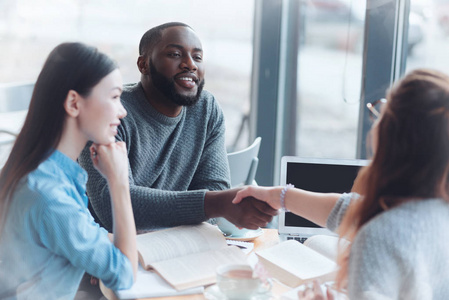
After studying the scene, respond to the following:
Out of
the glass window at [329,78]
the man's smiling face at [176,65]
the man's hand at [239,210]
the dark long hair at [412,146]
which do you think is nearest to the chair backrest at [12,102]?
the man's smiling face at [176,65]

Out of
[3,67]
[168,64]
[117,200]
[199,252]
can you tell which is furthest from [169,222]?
[3,67]

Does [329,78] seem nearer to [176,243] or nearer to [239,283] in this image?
[176,243]

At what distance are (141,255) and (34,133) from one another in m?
0.37

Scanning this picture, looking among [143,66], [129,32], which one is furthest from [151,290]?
[129,32]

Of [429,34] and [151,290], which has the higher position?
[429,34]

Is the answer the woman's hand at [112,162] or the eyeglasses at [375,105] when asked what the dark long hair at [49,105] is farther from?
the eyeglasses at [375,105]

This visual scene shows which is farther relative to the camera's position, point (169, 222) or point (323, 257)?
point (169, 222)

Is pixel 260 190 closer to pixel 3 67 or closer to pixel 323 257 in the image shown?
pixel 323 257

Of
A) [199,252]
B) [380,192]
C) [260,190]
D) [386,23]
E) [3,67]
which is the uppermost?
[386,23]

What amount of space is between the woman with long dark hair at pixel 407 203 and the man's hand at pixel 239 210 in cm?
49

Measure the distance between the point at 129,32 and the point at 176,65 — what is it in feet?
4.13

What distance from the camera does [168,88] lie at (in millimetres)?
1718

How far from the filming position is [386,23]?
2258 mm

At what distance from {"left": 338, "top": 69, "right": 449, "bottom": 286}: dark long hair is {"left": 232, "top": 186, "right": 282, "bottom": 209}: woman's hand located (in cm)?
42
